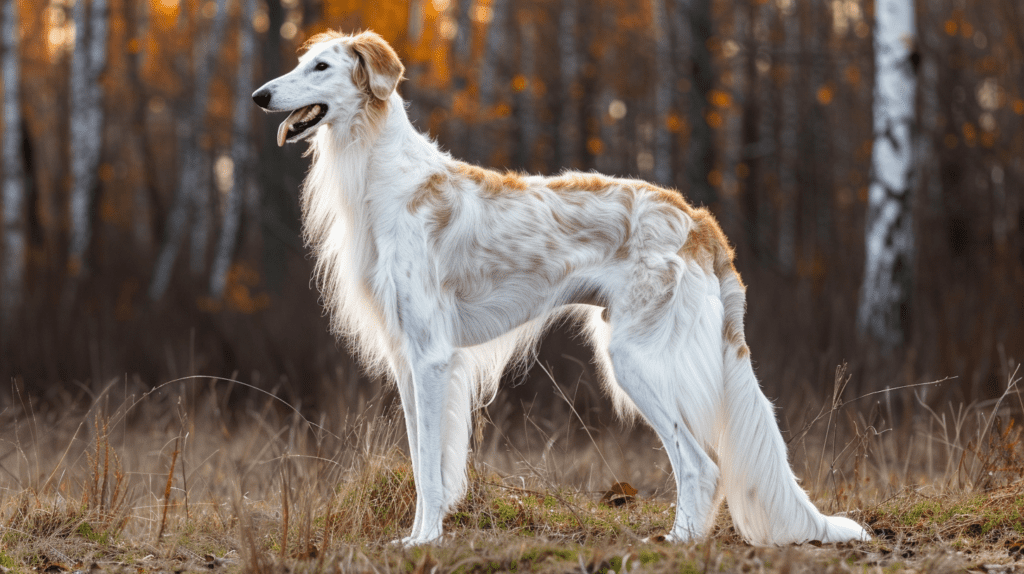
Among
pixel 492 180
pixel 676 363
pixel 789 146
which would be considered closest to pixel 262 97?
pixel 492 180

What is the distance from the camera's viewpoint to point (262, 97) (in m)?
3.09

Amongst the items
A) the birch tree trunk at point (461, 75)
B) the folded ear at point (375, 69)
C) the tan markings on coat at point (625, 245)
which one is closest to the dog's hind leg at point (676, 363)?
the tan markings on coat at point (625, 245)

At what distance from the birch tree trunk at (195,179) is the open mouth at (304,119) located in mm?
7802

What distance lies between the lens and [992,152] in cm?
1023

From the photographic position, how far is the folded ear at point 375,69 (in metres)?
3.24

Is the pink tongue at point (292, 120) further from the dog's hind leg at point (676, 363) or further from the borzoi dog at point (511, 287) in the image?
the dog's hind leg at point (676, 363)

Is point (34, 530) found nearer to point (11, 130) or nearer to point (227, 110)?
point (11, 130)

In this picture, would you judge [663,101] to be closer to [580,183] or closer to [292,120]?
[580,183]

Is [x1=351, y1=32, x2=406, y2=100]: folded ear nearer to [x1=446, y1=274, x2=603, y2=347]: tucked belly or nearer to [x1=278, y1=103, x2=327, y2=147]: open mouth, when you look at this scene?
[x1=278, y1=103, x2=327, y2=147]: open mouth

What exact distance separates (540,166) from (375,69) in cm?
1171

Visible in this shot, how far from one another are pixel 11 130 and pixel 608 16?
14270 millimetres

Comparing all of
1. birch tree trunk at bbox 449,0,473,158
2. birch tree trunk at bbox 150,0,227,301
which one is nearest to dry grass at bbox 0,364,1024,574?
birch tree trunk at bbox 150,0,227,301

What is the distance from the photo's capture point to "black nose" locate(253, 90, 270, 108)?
10.1 ft

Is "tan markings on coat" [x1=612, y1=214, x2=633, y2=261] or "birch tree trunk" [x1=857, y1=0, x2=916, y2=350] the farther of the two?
"birch tree trunk" [x1=857, y1=0, x2=916, y2=350]
